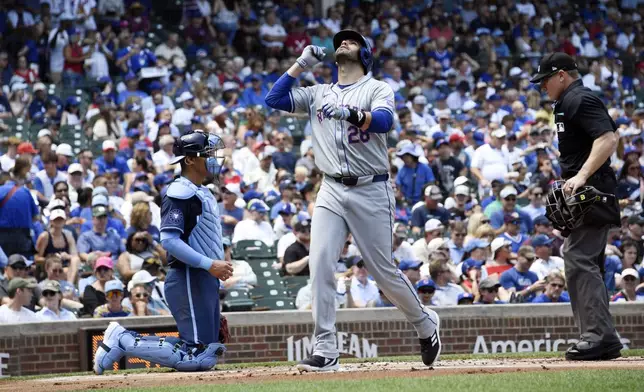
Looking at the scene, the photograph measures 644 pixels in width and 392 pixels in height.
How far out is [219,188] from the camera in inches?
629

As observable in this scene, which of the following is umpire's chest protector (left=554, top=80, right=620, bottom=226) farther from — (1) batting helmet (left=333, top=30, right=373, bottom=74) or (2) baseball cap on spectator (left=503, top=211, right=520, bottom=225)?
(2) baseball cap on spectator (left=503, top=211, right=520, bottom=225)

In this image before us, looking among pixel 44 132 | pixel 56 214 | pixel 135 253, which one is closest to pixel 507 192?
pixel 135 253

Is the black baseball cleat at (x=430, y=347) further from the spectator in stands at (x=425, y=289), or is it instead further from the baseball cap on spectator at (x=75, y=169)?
the baseball cap on spectator at (x=75, y=169)

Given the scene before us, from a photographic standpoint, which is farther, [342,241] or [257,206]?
[257,206]

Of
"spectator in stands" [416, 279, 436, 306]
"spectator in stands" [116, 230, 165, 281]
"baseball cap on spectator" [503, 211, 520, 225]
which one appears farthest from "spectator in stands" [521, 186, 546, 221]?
"spectator in stands" [116, 230, 165, 281]

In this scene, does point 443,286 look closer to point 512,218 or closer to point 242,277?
point 242,277

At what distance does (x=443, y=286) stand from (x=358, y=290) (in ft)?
3.16

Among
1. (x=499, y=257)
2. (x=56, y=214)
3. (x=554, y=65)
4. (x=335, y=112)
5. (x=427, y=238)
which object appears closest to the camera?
(x=335, y=112)

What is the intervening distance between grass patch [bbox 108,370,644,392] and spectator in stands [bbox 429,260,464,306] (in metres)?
5.95

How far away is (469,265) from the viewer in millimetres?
14531

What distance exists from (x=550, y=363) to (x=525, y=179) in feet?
35.3

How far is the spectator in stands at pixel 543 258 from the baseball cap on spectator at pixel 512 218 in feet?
2.75

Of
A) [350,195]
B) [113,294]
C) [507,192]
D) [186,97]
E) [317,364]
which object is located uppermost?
[186,97]

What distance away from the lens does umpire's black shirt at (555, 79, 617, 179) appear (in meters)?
8.20
